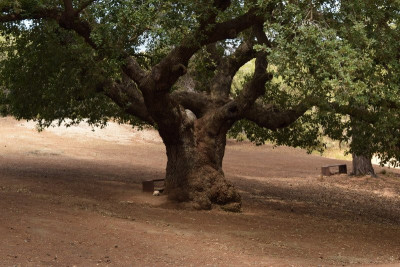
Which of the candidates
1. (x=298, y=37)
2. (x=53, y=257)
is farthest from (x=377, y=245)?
(x=53, y=257)

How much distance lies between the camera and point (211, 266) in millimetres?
9617

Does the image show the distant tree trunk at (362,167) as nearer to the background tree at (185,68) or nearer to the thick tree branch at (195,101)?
the background tree at (185,68)

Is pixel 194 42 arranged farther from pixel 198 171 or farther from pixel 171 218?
pixel 198 171

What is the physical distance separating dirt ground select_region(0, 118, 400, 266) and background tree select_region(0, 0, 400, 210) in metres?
2.02

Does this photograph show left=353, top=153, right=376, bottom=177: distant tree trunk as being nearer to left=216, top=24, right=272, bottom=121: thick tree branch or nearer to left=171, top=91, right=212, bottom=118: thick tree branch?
left=171, top=91, right=212, bottom=118: thick tree branch

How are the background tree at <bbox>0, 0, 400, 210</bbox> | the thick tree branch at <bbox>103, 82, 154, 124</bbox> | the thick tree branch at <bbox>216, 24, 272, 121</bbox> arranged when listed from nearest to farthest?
the background tree at <bbox>0, 0, 400, 210</bbox>, the thick tree branch at <bbox>216, 24, 272, 121</bbox>, the thick tree branch at <bbox>103, 82, 154, 124</bbox>

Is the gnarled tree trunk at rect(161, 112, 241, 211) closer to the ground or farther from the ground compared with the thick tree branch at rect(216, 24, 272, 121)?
closer to the ground

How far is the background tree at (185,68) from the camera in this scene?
38.1ft

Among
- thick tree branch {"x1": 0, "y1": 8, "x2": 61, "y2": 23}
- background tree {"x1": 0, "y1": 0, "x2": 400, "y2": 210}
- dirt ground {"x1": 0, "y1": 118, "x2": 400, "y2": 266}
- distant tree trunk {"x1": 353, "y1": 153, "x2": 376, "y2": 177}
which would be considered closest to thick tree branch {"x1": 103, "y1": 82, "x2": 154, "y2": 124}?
background tree {"x1": 0, "y1": 0, "x2": 400, "y2": 210}

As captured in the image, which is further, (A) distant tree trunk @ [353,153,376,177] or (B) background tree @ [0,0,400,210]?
(A) distant tree trunk @ [353,153,376,177]

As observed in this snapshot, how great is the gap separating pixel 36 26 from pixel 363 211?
11.5m

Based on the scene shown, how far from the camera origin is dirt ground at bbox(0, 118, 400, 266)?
10.1 m

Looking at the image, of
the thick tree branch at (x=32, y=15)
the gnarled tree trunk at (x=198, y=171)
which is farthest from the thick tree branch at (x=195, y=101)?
the thick tree branch at (x=32, y=15)

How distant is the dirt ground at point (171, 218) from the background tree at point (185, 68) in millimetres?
2019
